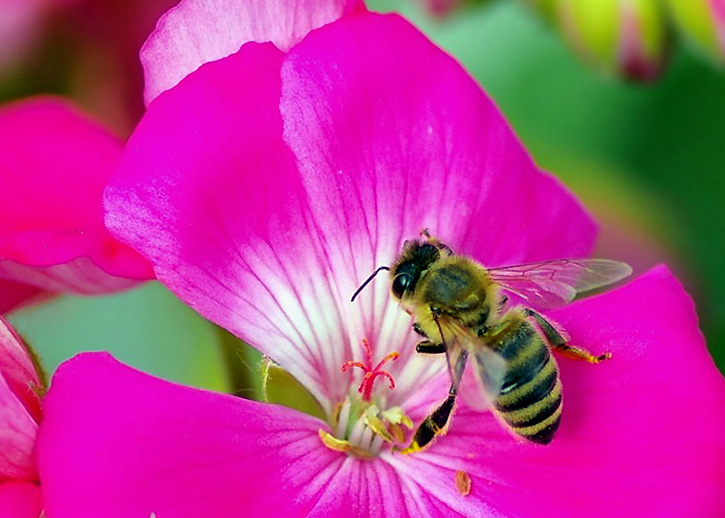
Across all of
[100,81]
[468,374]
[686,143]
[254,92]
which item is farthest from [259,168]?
[686,143]

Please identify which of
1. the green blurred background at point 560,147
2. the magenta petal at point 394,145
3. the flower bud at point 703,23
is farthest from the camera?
the green blurred background at point 560,147

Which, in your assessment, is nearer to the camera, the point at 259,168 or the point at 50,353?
the point at 259,168

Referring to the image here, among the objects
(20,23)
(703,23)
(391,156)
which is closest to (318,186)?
(391,156)

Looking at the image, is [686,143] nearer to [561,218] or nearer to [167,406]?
[561,218]

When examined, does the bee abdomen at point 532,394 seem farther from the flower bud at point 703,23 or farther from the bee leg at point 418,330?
the flower bud at point 703,23

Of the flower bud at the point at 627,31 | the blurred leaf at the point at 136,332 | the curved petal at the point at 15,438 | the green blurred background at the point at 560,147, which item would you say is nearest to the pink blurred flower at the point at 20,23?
the green blurred background at the point at 560,147

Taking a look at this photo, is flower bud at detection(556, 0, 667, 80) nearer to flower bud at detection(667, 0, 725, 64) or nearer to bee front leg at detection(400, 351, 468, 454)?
flower bud at detection(667, 0, 725, 64)

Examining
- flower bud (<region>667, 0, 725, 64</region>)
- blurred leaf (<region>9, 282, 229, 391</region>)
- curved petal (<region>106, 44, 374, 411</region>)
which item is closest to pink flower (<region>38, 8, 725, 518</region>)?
curved petal (<region>106, 44, 374, 411</region>)
